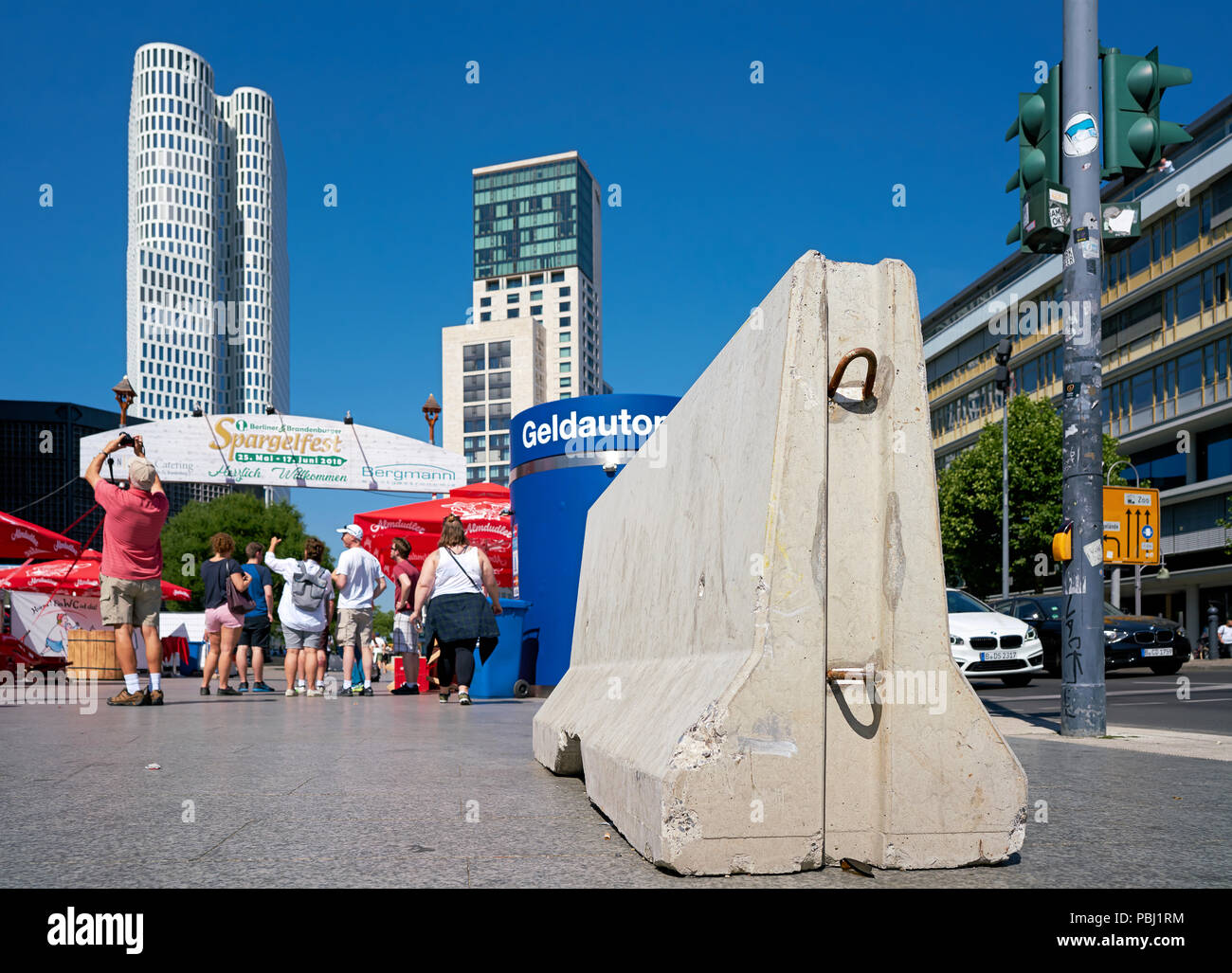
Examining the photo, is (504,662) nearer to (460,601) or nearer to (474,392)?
(460,601)

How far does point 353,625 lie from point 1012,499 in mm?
36263

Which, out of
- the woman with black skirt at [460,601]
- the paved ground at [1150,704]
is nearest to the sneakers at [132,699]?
the woman with black skirt at [460,601]

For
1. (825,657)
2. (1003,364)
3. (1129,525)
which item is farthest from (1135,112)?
(1003,364)

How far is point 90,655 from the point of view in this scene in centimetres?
1797

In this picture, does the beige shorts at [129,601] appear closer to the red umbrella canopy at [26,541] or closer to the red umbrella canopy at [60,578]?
the red umbrella canopy at [26,541]

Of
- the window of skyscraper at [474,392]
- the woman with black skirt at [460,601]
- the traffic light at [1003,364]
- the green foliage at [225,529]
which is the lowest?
the woman with black skirt at [460,601]

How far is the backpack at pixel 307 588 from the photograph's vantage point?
495 inches

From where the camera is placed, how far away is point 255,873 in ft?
9.18

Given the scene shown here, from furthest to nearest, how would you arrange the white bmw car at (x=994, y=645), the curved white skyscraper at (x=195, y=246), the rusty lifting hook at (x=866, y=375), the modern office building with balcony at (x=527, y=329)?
the modern office building with balcony at (x=527, y=329) → the curved white skyscraper at (x=195, y=246) → the white bmw car at (x=994, y=645) → the rusty lifting hook at (x=866, y=375)

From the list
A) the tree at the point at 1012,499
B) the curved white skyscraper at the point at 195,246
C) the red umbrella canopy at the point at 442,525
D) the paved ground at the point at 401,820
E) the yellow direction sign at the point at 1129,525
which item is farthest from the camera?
the curved white skyscraper at the point at 195,246

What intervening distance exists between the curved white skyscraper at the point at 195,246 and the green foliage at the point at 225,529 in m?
98.8

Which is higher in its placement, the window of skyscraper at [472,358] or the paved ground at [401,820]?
the window of skyscraper at [472,358]

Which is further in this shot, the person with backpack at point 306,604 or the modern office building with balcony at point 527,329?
the modern office building with balcony at point 527,329

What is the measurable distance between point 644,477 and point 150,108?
6966 inches
